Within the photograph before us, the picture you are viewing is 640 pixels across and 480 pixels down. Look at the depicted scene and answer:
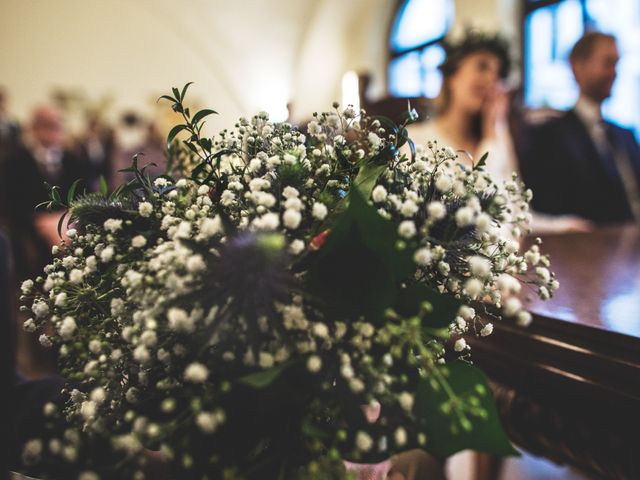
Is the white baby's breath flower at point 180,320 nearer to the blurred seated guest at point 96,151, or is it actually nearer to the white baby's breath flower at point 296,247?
the white baby's breath flower at point 296,247

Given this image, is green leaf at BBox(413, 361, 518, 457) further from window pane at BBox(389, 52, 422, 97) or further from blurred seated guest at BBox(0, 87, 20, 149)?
window pane at BBox(389, 52, 422, 97)

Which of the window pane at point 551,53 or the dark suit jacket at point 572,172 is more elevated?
the window pane at point 551,53

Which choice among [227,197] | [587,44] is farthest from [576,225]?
[227,197]

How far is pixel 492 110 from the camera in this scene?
2.35 meters

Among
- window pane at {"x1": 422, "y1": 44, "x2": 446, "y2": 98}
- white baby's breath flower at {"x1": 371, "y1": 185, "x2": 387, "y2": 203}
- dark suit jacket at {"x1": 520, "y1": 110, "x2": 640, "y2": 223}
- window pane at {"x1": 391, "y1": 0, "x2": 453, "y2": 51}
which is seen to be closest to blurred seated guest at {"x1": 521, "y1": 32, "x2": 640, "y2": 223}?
dark suit jacket at {"x1": 520, "y1": 110, "x2": 640, "y2": 223}

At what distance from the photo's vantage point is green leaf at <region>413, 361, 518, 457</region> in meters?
0.39

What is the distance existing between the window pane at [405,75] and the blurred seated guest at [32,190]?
379 centimetres

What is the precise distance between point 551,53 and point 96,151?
16.4ft

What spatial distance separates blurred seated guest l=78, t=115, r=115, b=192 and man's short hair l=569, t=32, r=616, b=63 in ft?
11.4

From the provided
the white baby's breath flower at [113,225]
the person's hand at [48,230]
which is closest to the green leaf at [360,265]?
the white baby's breath flower at [113,225]

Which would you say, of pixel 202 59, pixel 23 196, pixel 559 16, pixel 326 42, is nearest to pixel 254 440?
pixel 23 196

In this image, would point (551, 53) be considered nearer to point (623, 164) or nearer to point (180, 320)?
point (623, 164)

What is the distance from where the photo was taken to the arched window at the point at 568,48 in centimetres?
360

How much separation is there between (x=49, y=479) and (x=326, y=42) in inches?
283
